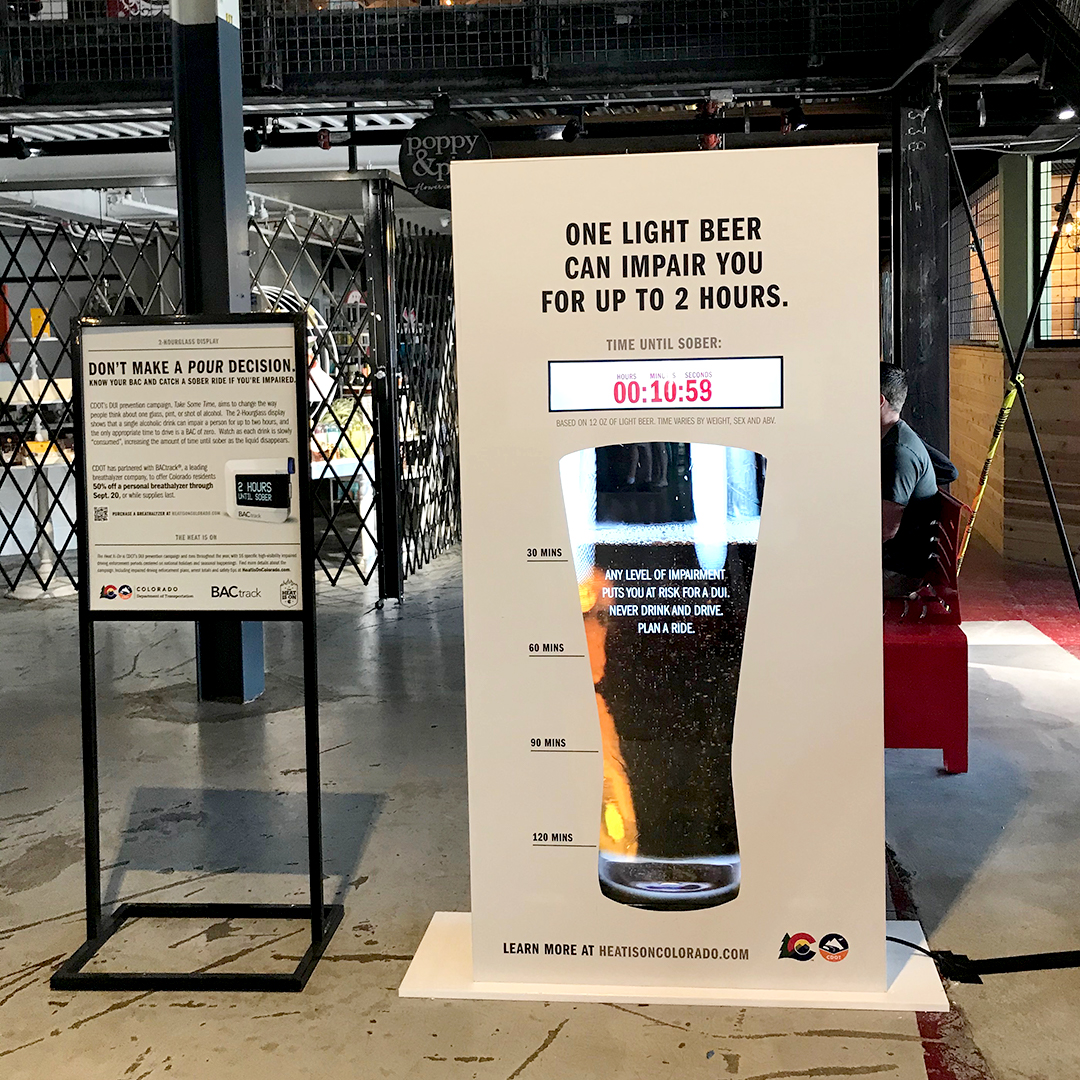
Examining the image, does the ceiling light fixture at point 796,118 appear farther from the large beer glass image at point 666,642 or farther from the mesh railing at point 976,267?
the large beer glass image at point 666,642

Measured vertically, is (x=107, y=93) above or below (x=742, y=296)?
above

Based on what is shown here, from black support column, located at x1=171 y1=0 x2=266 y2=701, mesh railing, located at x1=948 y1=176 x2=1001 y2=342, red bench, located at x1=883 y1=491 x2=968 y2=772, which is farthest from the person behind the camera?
mesh railing, located at x1=948 y1=176 x2=1001 y2=342

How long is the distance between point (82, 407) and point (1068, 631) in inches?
165

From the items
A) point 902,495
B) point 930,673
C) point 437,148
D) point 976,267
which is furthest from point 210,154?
point 976,267

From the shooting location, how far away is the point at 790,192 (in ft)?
6.75

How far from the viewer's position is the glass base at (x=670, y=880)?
2.20 meters

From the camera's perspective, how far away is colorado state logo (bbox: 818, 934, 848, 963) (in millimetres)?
2193

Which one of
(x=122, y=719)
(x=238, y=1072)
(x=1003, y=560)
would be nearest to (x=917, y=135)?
(x=1003, y=560)

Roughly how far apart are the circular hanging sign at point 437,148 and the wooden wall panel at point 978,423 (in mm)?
3419

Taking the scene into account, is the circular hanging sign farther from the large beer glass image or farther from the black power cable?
the black power cable

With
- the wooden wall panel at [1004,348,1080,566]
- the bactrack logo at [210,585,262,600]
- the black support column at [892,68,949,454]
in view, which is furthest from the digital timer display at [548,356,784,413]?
the wooden wall panel at [1004,348,1080,566]

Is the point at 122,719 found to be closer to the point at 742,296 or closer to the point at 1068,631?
the point at 742,296

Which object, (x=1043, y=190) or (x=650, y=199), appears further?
(x=1043, y=190)

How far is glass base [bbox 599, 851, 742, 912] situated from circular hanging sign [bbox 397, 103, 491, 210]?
12.2 feet
